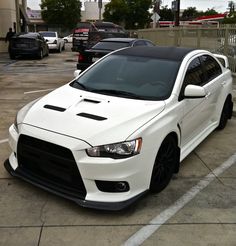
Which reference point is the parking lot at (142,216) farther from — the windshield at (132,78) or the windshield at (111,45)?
the windshield at (111,45)

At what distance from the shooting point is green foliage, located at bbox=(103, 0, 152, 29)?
222ft

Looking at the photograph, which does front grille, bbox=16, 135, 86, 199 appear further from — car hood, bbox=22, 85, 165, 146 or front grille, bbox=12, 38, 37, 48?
front grille, bbox=12, 38, 37, 48

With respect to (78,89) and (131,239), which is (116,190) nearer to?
(131,239)

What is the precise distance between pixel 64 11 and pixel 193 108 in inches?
2541

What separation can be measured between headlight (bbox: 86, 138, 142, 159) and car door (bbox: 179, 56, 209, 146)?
124 cm

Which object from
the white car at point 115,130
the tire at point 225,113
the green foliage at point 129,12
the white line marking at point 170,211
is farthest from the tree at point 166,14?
the white line marking at point 170,211

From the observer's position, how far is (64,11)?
66.8 meters

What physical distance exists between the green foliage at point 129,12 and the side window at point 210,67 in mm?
62842

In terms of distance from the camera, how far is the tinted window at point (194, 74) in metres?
5.40

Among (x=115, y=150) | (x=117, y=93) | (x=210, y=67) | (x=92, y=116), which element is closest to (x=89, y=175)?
(x=115, y=150)

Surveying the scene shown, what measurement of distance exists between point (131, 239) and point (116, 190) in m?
0.54

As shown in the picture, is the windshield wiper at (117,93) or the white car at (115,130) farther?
the windshield wiper at (117,93)

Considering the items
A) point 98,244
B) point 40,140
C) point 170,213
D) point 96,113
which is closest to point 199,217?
point 170,213

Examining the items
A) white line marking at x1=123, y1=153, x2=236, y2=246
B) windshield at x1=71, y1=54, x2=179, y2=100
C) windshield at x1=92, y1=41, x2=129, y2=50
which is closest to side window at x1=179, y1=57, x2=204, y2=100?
windshield at x1=71, y1=54, x2=179, y2=100
